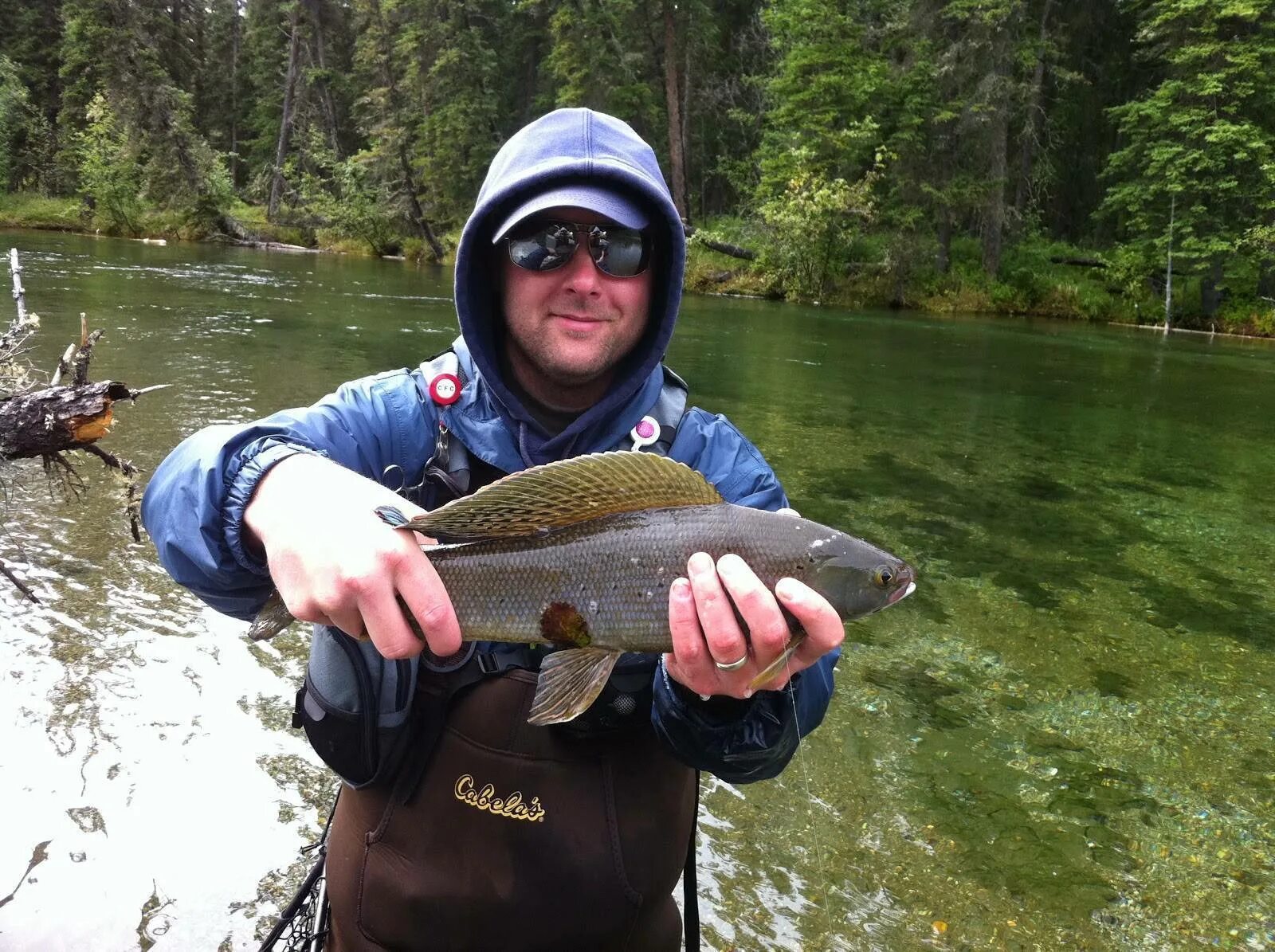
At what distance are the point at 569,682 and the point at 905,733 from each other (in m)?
3.32

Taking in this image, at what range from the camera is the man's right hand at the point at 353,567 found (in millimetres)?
1809

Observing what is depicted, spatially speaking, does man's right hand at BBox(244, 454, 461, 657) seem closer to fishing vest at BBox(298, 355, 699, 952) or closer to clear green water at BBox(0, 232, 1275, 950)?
fishing vest at BBox(298, 355, 699, 952)

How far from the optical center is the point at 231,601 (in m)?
2.34

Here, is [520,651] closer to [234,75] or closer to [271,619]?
[271,619]

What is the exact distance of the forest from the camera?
3189 centimetres

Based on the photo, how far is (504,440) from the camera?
2.81 m

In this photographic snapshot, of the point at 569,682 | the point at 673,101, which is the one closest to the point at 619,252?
the point at 569,682

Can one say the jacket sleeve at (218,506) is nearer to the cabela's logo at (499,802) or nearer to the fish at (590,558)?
the fish at (590,558)

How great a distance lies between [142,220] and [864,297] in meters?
33.5

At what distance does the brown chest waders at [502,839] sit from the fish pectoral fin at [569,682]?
0.96 ft

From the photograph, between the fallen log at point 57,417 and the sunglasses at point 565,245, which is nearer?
the sunglasses at point 565,245

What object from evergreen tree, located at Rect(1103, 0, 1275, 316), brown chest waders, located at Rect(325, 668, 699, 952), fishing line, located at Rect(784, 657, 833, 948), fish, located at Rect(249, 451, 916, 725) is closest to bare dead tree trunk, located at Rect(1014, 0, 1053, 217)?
evergreen tree, located at Rect(1103, 0, 1275, 316)

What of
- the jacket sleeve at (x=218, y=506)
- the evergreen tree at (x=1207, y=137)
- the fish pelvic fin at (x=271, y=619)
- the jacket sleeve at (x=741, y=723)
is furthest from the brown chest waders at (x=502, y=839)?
the evergreen tree at (x=1207, y=137)

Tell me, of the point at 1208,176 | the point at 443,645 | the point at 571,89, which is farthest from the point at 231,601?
the point at 571,89
